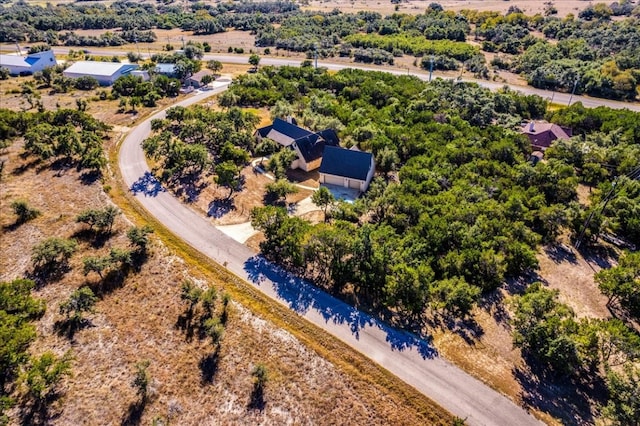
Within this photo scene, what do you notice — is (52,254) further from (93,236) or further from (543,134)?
(543,134)

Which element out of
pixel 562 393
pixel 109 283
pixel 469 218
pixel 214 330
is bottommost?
pixel 109 283

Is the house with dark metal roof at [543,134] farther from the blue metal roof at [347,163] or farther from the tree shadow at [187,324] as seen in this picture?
the tree shadow at [187,324]

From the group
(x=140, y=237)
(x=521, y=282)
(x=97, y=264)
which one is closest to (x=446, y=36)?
(x=521, y=282)

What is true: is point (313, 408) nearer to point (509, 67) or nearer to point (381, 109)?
point (381, 109)

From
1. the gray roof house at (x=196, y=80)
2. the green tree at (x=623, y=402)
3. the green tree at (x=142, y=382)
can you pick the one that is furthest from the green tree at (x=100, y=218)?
the gray roof house at (x=196, y=80)

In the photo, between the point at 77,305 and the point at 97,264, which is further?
the point at 97,264

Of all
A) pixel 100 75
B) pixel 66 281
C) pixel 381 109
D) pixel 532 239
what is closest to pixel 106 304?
A: pixel 66 281

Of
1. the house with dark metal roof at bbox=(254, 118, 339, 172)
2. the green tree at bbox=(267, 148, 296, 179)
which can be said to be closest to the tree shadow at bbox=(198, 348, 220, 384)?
the green tree at bbox=(267, 148, 296, 179)
